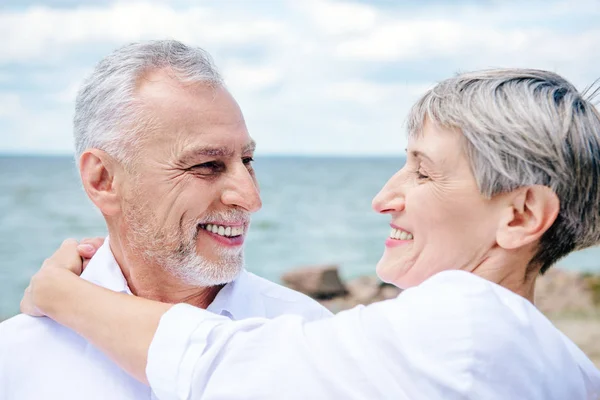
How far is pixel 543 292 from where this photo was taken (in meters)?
14.7

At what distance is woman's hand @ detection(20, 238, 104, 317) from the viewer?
8.25 ft

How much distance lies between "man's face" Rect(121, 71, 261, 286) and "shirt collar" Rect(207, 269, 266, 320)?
120mm

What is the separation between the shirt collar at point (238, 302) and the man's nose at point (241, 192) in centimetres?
29

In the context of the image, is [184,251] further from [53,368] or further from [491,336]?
[491,336]

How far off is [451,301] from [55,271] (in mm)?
1373

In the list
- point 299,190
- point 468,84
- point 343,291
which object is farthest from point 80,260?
point 299,190

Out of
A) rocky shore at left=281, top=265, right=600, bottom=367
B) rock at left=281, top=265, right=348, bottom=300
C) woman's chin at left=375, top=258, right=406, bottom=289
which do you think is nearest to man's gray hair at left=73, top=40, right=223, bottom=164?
woman's chin at left=375, top=258, right=406, bottom=289

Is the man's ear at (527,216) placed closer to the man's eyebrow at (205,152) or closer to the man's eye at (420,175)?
the man's eye at (420,175)

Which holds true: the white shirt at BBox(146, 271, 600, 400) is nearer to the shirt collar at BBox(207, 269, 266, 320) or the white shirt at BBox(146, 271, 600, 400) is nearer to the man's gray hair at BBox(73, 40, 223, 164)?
the shirt collar at BBox(207, 269, 266, 320)

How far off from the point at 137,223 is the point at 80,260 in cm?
26

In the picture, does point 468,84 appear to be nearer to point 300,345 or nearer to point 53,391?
point 300,345

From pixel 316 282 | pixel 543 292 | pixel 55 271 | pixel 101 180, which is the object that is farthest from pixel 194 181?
pixel 543 292

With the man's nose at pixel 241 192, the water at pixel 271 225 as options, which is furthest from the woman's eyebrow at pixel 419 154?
the water at pixel 271 225

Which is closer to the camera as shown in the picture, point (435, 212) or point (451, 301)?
point (451, 301)
